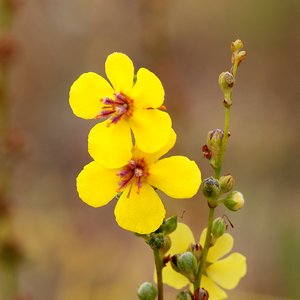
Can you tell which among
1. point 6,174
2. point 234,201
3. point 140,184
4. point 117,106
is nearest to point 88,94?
point 117,106

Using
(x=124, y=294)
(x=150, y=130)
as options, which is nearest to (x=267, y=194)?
(x=124, y=294)

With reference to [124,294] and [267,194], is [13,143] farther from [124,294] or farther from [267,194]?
[267,194]

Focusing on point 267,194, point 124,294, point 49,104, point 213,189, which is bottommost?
point 124,294

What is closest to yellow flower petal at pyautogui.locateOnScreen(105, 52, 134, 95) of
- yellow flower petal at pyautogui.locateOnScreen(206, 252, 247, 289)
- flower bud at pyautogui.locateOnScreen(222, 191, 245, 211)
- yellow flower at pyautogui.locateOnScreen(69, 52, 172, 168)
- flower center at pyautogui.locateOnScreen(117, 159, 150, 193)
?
yellow flower at pyautogui.locateOnScreen(69, 52, 172, 168)

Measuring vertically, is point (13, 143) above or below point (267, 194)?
above

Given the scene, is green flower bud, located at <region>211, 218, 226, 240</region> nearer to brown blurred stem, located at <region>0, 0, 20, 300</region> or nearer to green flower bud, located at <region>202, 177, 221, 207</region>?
green flower bud, located at <region>202, 177, 221, 207</region>

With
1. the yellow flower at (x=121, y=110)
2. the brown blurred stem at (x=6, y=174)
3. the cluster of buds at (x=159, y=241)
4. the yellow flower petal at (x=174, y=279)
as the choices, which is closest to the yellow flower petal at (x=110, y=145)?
the yellow flower at (x=121, y=110)

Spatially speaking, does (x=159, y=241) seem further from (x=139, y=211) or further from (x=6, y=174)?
(x=6, y=174)
